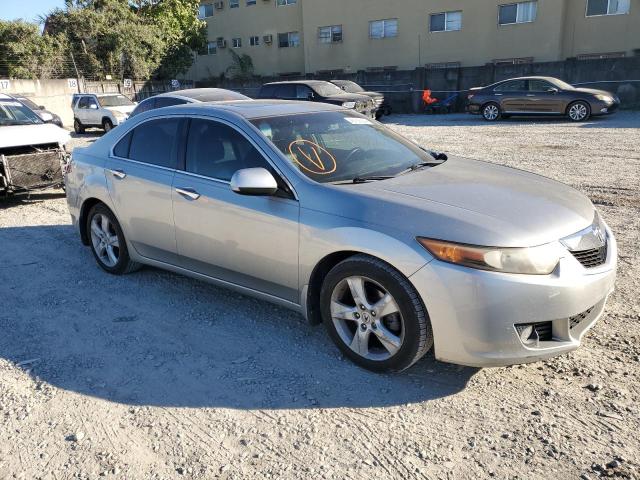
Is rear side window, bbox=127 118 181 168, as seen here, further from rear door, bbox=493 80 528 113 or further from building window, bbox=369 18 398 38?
building window, bbox=369 18 398 38

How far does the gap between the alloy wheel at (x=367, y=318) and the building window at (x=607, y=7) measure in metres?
27.6

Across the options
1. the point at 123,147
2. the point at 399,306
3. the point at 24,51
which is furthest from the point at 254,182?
the point at 24,51

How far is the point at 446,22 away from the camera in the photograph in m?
29.4

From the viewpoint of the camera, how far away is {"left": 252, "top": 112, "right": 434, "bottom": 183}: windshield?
157 inches

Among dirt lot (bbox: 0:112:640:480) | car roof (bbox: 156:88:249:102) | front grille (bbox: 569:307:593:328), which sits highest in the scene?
car roof (bbox: 156:88:249:102)

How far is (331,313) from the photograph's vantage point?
12.0 ft

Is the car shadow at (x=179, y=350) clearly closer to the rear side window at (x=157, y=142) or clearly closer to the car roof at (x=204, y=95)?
the rear side window at (x=157, y=142)

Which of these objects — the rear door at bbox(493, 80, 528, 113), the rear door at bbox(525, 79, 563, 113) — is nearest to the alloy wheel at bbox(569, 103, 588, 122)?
the rear door at bbox(525, 79, 563, 113)

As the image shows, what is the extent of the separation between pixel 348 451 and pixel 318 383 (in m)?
0.67

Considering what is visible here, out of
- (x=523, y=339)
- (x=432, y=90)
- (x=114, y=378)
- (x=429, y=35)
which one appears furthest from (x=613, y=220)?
(x=429, y=35)

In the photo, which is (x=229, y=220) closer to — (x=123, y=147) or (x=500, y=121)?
(x=123, y=147)

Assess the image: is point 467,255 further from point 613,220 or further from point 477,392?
point 613,220

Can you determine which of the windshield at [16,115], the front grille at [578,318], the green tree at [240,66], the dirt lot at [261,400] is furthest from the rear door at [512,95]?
the green tree at [240,66]

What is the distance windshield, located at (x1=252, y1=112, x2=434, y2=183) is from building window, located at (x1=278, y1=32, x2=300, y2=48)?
3413 cm
